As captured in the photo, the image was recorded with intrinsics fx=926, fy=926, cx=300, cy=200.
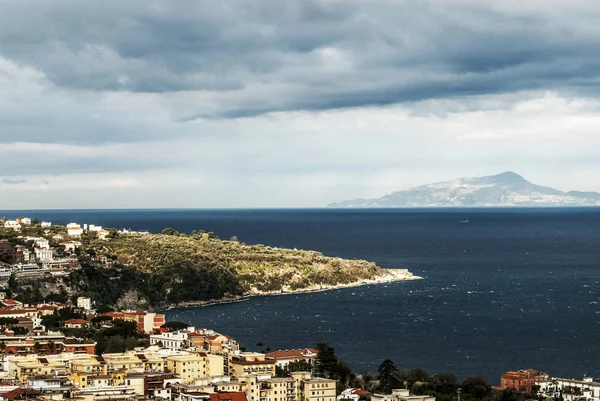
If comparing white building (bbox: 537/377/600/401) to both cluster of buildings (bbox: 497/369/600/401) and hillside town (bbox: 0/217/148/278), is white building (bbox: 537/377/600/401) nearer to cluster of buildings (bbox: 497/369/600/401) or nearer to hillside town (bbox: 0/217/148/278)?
cluster of buildings (bbox: 497/369/600/401)

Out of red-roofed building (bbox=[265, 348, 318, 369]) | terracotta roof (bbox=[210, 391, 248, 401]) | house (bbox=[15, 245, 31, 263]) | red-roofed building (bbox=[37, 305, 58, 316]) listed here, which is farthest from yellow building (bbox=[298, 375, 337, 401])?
house (bbox=[15, 245, 31, 263])

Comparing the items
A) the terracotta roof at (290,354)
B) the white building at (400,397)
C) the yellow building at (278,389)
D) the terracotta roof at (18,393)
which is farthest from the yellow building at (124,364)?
the white building at (400,397)

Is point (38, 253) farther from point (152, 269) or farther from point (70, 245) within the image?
point (152, 269)

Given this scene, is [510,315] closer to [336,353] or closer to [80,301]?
[336,353]

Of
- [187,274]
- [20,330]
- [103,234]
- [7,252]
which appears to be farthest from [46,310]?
[103,234]

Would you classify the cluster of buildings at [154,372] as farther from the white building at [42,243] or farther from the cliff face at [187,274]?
the white building at [42,243]

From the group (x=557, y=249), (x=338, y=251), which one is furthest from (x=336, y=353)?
(x=557, y=249)

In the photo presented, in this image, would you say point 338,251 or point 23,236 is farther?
point 338,251
